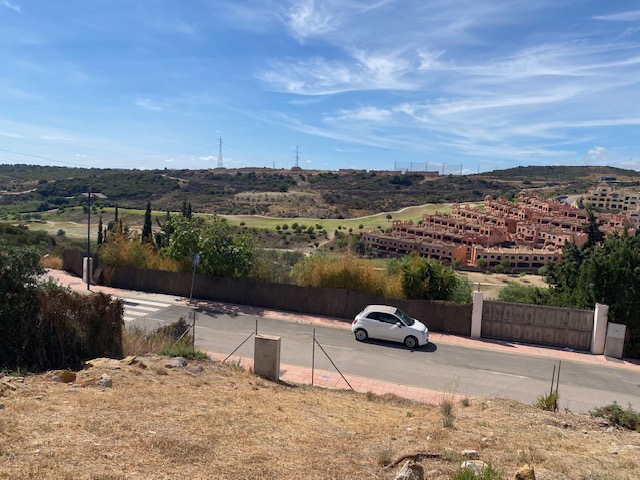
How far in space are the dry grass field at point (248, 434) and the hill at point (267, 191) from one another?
7813 centimetres

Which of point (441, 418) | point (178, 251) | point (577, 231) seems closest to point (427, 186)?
point (577, 231)

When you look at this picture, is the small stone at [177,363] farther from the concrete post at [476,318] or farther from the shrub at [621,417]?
the concrete post at [476,318]

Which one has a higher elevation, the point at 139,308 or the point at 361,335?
the point at 361,335

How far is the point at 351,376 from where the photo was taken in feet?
46.8

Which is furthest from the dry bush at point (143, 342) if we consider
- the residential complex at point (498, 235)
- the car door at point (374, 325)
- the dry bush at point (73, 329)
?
the residential complex at point (498, 235)

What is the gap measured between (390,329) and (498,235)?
8258 centimetres

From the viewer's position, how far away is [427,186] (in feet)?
573

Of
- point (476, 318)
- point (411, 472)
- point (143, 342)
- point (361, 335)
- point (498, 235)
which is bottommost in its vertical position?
point (361, 335)

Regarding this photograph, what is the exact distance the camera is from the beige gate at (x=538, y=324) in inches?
705

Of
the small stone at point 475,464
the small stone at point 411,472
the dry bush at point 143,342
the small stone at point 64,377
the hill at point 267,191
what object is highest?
the hill at point 267,191

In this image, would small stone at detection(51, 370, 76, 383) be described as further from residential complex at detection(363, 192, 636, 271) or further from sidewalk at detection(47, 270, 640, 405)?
residential complex at detection(363, 192, 636, 271)

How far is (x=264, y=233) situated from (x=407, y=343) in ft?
232

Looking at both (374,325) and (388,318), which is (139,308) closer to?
(374,325)

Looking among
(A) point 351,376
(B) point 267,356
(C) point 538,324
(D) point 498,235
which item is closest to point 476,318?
(C) point 538,324
